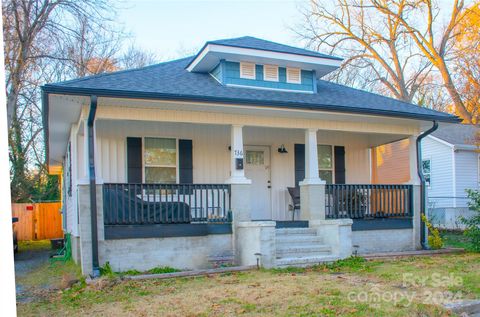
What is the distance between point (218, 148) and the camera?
11656mm

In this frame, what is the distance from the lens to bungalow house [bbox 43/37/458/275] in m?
8.92

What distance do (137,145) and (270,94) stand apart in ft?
10.6

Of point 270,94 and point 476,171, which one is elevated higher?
point 270,94

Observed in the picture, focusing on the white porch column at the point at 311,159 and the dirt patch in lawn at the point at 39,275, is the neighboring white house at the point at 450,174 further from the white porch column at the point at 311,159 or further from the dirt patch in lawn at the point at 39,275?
the dirt patch in lawn at the point at 39,275

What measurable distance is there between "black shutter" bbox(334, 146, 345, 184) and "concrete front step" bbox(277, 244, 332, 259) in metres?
3.67

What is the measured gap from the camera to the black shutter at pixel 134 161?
34.9 ft

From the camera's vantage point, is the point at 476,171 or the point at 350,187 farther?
the point at 476,171

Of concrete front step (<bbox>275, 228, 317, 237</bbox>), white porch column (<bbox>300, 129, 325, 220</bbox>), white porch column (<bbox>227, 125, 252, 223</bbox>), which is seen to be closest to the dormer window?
white porch column (<bbox>300, 129, 325, 220</bbox>)

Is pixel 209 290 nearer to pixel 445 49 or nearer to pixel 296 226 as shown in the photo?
pixel 296 226

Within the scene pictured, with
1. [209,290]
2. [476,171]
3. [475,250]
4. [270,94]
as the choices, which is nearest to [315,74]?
[270,94]

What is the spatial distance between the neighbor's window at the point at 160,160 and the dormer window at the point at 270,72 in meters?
2.68

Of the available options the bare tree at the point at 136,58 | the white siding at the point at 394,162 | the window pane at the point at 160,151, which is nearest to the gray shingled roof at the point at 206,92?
the window pane at the point at 160,151

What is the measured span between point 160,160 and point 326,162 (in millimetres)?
4712

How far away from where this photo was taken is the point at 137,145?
10750 mm
